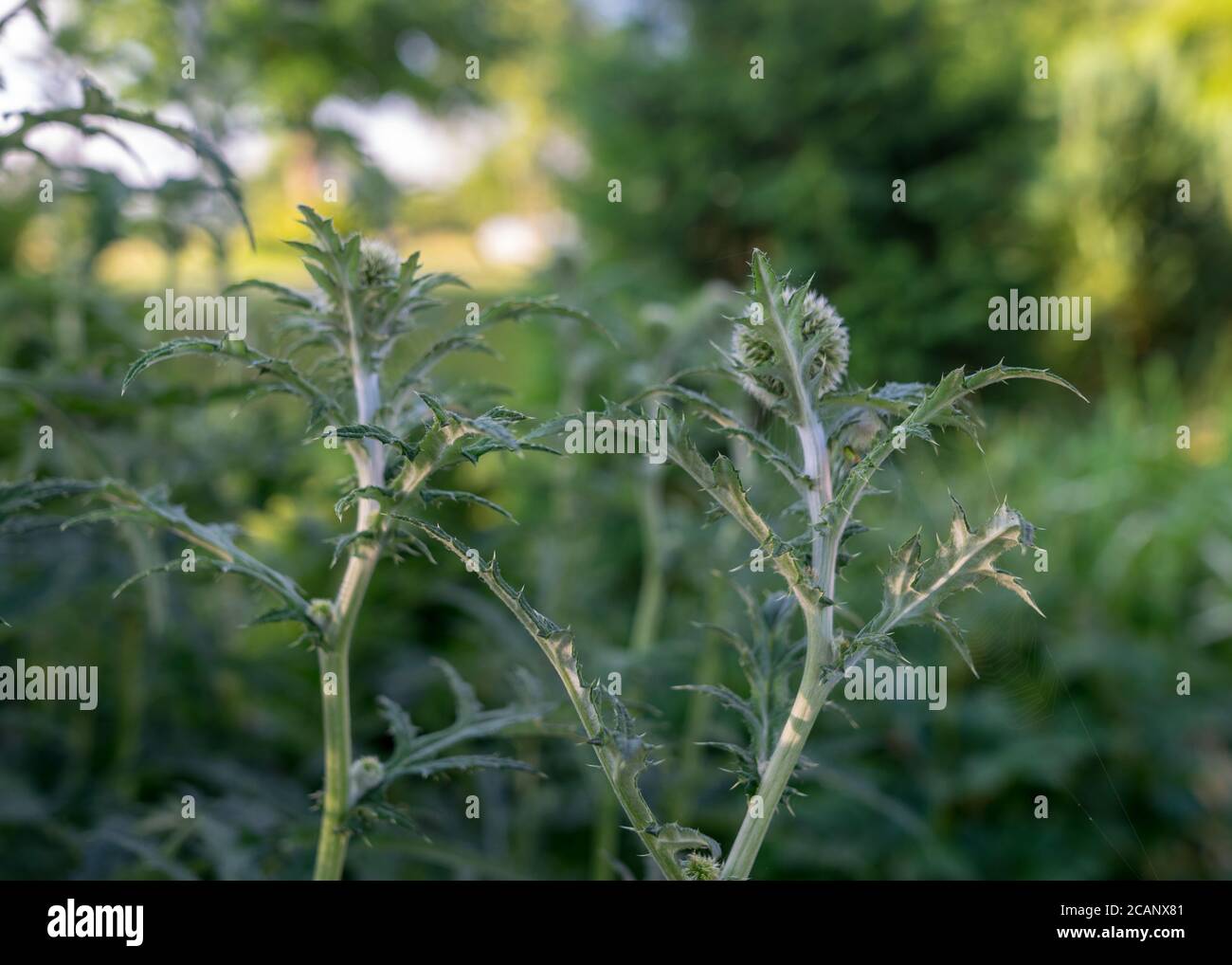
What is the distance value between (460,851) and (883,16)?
18.4ft

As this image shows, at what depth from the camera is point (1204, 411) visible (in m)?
6.58

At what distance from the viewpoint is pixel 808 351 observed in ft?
3.38

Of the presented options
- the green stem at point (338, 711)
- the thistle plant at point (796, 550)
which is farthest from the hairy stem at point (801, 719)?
the green stem at point (338, 711)

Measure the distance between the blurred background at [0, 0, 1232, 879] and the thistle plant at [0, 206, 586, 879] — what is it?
12 centimetres

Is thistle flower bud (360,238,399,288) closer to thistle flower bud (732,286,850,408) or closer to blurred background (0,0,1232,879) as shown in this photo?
blurred background (0,0,1232,879)

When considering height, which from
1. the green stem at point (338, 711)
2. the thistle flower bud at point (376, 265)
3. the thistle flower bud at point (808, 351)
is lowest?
the green stem at point (338, 711)

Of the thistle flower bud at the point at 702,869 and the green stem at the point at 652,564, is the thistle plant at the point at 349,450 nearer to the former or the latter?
the thistle flower bud at the point at 702,869

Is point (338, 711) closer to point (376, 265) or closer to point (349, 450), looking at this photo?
point (349, 450)

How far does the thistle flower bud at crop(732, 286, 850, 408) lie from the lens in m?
1.05

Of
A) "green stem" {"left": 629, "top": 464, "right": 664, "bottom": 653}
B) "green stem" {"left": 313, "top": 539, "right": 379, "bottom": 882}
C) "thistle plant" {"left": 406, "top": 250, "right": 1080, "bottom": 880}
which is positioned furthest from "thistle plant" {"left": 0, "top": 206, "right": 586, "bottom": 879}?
"green stem" {"left": 629, "top": 464, "right": 664, "bottom": 653}

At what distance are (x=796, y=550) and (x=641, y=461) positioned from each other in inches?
58.2

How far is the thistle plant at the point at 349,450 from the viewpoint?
107 cm

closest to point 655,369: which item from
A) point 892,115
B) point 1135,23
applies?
point 892,115
